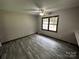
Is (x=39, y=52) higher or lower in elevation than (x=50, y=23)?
lower

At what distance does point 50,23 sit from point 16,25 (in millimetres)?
3016

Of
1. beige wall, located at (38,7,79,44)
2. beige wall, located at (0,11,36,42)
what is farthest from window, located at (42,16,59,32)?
beige wall, located at (0,11,36,42)

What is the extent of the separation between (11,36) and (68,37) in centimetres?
420

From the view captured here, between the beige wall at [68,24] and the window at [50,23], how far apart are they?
0.37 meters

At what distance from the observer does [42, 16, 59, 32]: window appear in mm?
3779

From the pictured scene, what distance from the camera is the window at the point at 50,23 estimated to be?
378cm

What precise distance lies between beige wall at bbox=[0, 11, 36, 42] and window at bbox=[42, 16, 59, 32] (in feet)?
4.38

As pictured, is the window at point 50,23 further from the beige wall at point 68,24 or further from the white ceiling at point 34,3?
the white ceiling at point 34,3

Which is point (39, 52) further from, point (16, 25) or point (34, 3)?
point (16, 25)

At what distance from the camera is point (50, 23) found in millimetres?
4238

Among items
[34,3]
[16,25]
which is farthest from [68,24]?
[16,25]

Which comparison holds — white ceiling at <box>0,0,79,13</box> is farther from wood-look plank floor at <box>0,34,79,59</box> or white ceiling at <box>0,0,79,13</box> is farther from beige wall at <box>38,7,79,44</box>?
wood-look plank floor at <box>0,34,79,59</box>

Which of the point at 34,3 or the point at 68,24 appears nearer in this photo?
the point at 34,3

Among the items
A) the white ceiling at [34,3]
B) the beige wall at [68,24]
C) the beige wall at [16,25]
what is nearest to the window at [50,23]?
the beige wall at [68,24]
